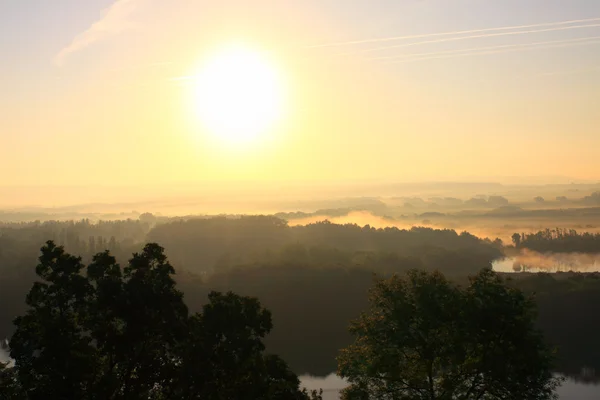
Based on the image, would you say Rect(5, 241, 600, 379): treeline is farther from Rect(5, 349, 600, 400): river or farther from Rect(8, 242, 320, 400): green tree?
Rect(8, 242, 320, 400): green tree

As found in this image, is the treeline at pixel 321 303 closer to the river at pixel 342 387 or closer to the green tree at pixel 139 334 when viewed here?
the river at pixel 342 387

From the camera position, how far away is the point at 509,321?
28391 millimetres

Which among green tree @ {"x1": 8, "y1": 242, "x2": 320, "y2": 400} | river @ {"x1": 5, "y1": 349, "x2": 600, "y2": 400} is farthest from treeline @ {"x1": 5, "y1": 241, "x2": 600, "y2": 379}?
green tree @ {"x1": 8, "y1": 242, "x2": 320, "y2": 400}

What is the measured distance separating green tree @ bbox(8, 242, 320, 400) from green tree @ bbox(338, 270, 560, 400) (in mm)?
8970

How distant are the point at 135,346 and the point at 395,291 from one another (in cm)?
1556

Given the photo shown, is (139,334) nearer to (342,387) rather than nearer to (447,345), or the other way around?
(447,345)

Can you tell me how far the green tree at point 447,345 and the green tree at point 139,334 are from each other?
29.4 ft

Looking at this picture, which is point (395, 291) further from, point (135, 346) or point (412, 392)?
point (135, 346)

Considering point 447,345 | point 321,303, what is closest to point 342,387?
point 447,345

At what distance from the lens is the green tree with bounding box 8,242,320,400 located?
23078 millimetres

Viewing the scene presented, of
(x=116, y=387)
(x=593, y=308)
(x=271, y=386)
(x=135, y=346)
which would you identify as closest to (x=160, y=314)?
(x=135, y=346)

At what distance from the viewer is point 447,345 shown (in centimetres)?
3053

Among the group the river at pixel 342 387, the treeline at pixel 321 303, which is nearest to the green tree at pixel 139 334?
the river at pixel 342 387

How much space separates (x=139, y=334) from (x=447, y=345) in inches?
656
